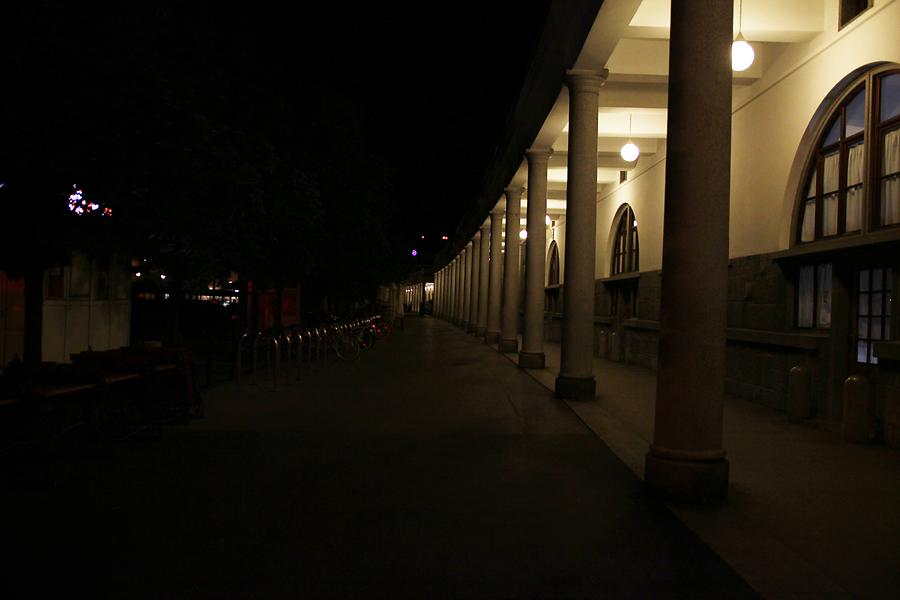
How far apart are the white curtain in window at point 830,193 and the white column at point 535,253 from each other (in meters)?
7.46

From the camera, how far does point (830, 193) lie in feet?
34.2

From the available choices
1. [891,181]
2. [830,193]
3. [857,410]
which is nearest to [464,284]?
[830,193]

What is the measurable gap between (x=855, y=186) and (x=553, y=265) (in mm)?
23097

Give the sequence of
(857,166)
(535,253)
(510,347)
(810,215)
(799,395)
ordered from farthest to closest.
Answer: (510,347) < (535,253) < (810,215) < (799,395) < (857,166)

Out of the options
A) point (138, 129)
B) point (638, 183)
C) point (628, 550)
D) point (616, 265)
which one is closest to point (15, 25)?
point (138, 129)

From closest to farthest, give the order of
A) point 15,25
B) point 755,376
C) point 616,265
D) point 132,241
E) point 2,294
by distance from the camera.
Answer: point 15,25
point 132,241
point 755,376
point 2,294
point 616,265

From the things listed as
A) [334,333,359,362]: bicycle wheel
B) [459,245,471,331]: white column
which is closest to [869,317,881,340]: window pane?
[334,333,359,362]: bicycle wheel

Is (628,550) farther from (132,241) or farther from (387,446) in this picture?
(132,241)

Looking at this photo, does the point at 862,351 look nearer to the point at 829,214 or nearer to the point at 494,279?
the point at 829,214

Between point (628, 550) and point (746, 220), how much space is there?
9.00 metres

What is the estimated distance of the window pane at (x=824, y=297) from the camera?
34.2 ft

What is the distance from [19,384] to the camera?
693 cm

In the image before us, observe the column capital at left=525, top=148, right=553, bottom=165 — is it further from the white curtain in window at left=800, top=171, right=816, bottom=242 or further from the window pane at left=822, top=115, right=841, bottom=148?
the window pane at left=822, top=115, right=841, bottom=148

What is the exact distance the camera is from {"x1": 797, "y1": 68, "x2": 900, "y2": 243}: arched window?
8.98 metres
